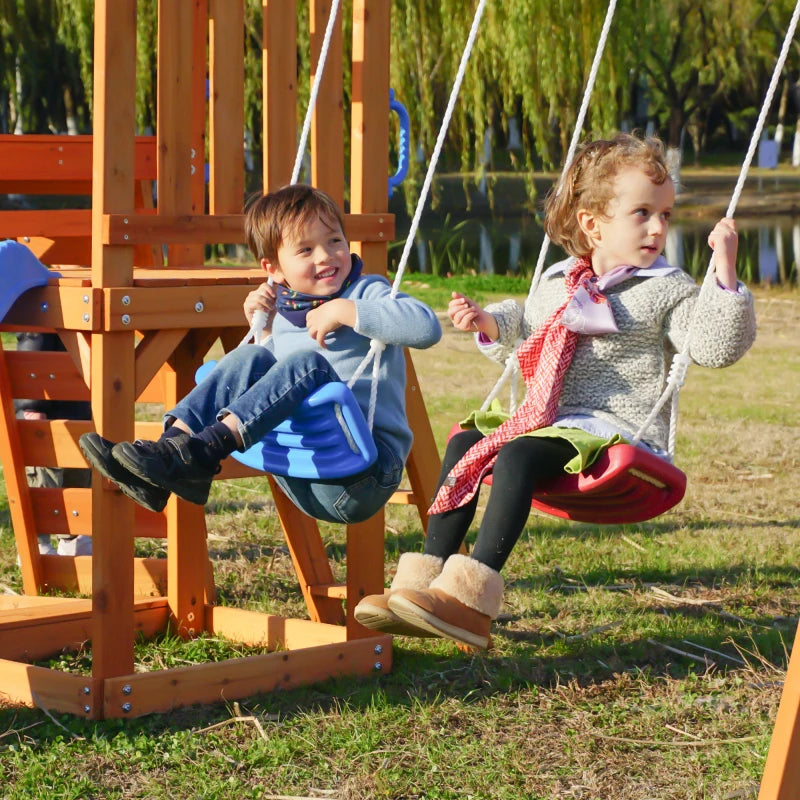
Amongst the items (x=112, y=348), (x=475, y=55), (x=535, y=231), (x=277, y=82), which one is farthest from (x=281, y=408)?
(x=535, y=231)

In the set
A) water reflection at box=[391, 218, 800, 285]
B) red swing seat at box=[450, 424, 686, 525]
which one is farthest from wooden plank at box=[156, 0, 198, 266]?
water reflection at box=[391, 218, 800, 285]

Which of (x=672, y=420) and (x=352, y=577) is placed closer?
(x=672, y=420)

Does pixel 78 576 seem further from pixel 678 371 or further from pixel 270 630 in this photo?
pixel 678 371

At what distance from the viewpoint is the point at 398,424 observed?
352cm

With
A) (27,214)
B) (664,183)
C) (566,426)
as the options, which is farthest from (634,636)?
(27,214)

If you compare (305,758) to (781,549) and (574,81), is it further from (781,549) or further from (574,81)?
(574,81)

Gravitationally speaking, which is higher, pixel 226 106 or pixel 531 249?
pixel 226 106

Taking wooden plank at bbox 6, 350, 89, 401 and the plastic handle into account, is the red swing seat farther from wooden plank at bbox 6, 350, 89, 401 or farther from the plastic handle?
wooden plank at bbox 6, 350, 89, 401

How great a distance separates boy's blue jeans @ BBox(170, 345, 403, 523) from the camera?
10.6 feet

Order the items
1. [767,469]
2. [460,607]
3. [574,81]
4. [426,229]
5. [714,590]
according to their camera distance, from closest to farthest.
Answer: [460,607]
[714,590]
[767,469]
[574,81]
[426,229]

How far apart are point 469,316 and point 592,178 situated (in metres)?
0.49

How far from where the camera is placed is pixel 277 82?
4270 millimetres

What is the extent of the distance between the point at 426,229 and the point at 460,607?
20.7 meters

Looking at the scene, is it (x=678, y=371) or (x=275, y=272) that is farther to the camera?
(x=275, y=272)
